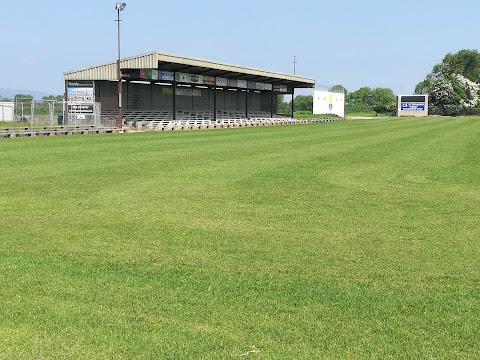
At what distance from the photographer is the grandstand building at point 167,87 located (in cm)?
4906

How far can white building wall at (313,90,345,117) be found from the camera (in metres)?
102

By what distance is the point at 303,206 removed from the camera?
10.6 m

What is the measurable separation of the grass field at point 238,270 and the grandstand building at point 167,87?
3188 centimetres

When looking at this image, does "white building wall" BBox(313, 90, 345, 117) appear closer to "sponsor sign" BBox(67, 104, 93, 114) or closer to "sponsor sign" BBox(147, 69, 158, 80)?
"sponsor sign" BBox(147, 69, 158, 80)

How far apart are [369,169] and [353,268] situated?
11.0m

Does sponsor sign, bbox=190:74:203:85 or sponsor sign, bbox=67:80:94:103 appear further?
sponsor sign, bbox=190:74:203:85

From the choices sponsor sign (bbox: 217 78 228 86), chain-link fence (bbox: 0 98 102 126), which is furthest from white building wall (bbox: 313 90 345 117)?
chain-link fence (bbox: 0 98 102 126)

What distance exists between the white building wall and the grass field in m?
89.5

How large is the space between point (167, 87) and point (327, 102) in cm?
4733

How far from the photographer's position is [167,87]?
6359 centimetres

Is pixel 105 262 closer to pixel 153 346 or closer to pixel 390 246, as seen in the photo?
pixel 153 346

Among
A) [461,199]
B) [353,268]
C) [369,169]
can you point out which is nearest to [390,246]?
[353,268]

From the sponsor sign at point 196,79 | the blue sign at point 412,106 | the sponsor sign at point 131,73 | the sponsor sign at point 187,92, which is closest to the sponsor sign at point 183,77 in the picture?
the sponsor sign at point 196,79

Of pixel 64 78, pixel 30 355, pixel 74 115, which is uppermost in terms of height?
pixel 64 78
